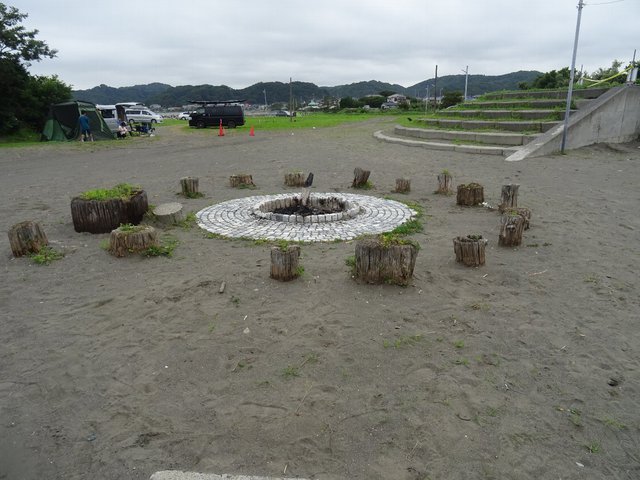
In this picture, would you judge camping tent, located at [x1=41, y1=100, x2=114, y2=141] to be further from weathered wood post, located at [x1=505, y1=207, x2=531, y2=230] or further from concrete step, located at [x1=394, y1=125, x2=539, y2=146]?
weathered wood post, located at [x1=505, y1=207, x2=531, y2=230]

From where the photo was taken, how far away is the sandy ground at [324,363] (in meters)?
2.51

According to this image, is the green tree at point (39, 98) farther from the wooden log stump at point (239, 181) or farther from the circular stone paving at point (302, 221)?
the circular stone paving at point (302, 221)

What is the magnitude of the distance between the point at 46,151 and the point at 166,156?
561 centimetres

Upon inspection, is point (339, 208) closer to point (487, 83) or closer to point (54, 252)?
point (54, 252)

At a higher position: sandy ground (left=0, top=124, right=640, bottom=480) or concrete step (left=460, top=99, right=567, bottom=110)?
concrete step (left=460, top=99, right=567, bottom=110)

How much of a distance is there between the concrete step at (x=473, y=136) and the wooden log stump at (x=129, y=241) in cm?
1344

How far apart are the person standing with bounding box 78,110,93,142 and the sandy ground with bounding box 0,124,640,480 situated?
51.8 feet

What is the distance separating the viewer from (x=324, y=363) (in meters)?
3.35

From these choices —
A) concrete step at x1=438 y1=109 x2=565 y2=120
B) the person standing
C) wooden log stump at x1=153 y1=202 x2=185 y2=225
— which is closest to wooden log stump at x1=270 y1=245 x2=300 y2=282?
wooden log stump at x1=153 y1=202 x2=185 y2=225

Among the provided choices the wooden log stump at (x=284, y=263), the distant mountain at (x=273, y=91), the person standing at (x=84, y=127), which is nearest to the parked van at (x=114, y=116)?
the person standing at (x=84, y=127)

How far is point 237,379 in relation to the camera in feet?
10.4

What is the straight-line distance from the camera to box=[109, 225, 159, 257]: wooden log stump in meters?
5.45

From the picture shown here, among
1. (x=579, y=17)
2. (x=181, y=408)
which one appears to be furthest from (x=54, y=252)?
(x=579, y=17)

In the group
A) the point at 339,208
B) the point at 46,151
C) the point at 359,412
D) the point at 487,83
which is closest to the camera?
the point at 359,412
